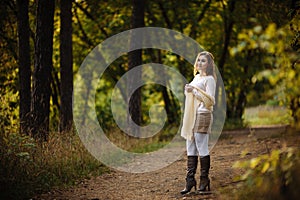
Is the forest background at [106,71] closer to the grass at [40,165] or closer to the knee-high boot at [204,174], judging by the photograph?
the grass at [40,165]

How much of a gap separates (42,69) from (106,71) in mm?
11705

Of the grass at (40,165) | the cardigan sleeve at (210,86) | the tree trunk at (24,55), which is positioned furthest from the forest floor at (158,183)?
the tree trunk at (24,55)

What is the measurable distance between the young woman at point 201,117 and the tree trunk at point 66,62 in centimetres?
616

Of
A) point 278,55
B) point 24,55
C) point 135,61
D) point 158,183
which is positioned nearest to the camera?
point 278,55

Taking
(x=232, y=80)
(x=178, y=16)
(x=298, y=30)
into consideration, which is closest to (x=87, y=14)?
(x=178, y=16)

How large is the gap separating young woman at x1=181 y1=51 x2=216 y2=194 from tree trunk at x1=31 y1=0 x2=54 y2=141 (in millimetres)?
5053

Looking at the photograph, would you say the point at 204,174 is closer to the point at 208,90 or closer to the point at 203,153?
the point at 203,153

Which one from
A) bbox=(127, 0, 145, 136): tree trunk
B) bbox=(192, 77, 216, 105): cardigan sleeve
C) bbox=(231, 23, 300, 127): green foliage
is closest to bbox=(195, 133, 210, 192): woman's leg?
bbox=(192, 77, 216, 105): cardigan sleeve

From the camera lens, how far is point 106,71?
78.2 feet

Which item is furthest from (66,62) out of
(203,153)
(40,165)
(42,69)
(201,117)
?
(203,153)

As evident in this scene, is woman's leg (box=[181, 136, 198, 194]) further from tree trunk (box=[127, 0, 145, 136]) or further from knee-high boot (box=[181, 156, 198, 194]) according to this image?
tree trunk (box=[127, 0, 145, 136])

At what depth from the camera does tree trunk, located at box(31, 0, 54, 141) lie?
12008mm

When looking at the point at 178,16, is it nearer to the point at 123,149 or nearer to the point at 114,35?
the point at 114,35

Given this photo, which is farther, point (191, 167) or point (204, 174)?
point (191, 167)
